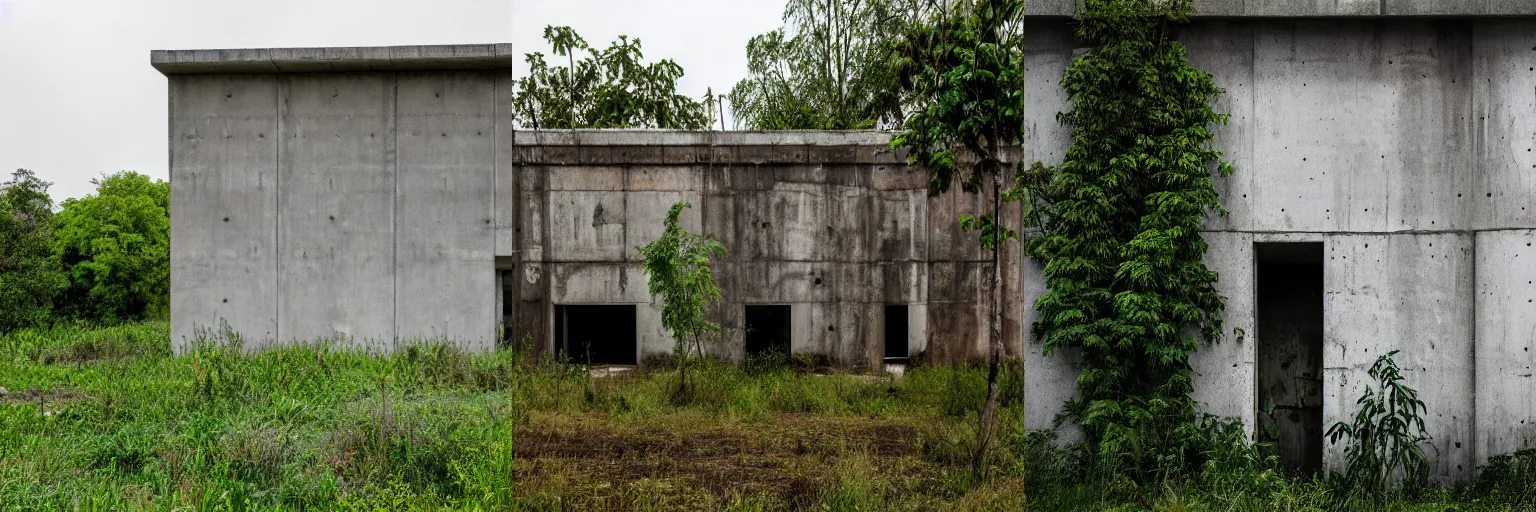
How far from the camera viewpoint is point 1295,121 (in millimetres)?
4910

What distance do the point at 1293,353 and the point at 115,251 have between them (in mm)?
21811

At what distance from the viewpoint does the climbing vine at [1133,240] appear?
4.70 m

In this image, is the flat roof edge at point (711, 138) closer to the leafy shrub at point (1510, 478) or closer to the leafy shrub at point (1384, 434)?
the leafy shrub at point (1384, 434)

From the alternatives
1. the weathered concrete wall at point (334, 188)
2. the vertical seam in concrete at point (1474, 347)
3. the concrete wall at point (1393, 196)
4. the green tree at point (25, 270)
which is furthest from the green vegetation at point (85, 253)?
the vertical seam in concrete at point (1474, 347)

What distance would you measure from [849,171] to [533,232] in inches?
48.5

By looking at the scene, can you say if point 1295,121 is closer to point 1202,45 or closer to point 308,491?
point 1202,45

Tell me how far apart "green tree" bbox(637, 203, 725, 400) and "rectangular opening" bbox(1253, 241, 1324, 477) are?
4932 millimetres

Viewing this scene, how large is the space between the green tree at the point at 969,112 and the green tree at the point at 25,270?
51.5 ft

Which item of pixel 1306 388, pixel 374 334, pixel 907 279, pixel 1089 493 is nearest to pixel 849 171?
pixel 907 279

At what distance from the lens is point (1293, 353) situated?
19.8 ft

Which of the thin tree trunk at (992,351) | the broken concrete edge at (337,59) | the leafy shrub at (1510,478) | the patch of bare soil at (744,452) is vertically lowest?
the leafy shrub at (1510,478)

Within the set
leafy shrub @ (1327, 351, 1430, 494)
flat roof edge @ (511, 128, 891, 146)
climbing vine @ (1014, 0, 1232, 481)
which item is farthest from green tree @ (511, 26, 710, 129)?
leafy shrub @ (1327, 351, 1430, 494)

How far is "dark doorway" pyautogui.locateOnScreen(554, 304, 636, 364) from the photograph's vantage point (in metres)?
2.88

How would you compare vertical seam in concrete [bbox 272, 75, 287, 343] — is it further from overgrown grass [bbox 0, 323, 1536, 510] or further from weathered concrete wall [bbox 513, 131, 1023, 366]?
weathered concrete wall [bbox 513, 131, 1023, 366]
